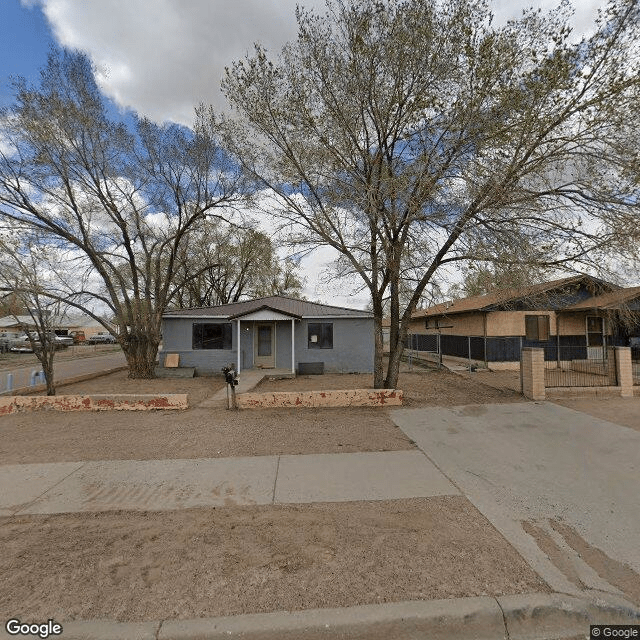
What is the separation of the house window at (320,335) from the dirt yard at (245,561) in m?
12.1

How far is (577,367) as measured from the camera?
48.8 feet

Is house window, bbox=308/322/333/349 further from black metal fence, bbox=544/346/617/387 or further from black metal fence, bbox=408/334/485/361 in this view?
black metal fence, bbox=544/346/617/387

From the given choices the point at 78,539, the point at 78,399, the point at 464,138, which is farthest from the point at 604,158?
the point at 78,399

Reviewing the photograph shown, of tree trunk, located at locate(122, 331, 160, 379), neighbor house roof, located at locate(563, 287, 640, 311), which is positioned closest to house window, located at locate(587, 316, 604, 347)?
neighbor house roof, located at locate(563, 287, 640, 311)

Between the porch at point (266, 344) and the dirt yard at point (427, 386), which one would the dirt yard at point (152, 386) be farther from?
the dirt yard at point (427, 386)

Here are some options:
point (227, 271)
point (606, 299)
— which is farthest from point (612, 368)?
point (227, 271)

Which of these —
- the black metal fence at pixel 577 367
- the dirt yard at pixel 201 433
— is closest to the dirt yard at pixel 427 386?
the dirt yard at pixel 201 433

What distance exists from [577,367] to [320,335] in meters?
10.7

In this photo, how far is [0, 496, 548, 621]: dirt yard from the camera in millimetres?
2453

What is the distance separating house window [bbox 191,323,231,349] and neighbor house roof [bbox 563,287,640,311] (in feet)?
47.0

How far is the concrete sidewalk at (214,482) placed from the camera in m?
3.97

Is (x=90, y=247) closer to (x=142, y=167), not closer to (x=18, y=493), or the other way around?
(x=142, y=167)

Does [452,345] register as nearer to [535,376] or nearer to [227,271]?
[535,376]

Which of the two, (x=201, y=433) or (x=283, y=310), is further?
(x=283, y=310)
